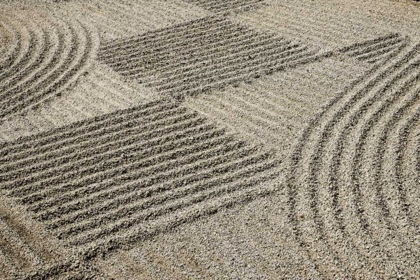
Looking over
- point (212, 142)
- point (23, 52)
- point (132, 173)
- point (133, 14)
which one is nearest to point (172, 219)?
point (132, 173)

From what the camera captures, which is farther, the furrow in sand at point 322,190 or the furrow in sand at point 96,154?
the furrow in sand at point 96,154

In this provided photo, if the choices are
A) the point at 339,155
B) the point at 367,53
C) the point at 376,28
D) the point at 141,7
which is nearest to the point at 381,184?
the point at 339,155

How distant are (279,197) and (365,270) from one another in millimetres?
1358

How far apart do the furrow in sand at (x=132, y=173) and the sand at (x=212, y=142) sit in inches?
0.9

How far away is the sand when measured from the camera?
237 inches

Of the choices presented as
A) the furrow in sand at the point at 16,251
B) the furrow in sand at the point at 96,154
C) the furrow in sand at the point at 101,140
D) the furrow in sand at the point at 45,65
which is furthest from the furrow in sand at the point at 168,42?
the furrow in sand at the point at 16,251

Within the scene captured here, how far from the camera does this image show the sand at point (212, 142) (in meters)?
6.02

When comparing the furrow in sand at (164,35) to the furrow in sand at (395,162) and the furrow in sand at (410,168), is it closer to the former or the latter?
the furrow in sand at (395,162)

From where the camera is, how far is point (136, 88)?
29.7ft

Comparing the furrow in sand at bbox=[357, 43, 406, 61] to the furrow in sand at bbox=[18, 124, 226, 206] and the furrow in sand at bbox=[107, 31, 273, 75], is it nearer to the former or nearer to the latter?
the furrow in sand at bbox=[107, 31, 273, 75]

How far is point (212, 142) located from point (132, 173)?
1143mm

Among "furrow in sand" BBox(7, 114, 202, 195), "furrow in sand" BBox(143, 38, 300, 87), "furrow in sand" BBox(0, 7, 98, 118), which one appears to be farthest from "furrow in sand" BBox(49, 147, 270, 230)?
"furrow in sand" BBox(0, 7, 98, 118)

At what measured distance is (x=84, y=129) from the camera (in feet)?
26.5

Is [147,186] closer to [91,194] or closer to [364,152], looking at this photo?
[91,194]
